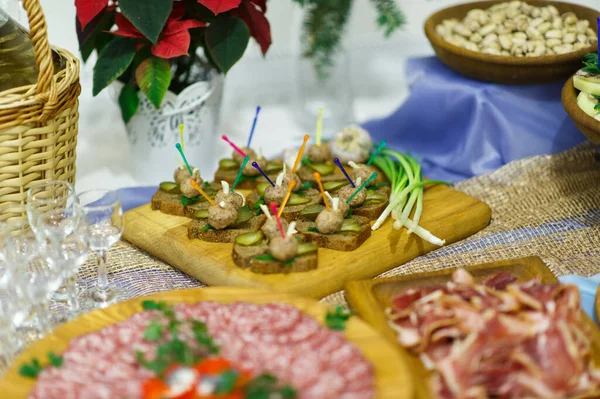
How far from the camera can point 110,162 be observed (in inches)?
106

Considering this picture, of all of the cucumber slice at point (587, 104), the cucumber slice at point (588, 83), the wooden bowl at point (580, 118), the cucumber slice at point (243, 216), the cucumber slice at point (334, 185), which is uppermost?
the cucumber slice at point (588, 83)

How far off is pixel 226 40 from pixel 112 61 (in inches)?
12.5

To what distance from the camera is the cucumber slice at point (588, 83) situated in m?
1.90

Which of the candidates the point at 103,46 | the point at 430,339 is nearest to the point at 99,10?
the point at 103,46

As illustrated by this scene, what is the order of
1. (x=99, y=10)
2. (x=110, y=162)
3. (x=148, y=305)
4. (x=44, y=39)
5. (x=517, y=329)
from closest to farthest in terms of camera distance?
(x=517, y=329) → (x=148, y=305) → (x=44, y=39) → (x=99, y=10) → (x=110, y=162)

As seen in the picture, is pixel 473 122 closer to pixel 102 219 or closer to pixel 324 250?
pixel 324 250

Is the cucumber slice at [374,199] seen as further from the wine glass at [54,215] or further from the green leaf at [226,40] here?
the wine glass at [54,215]

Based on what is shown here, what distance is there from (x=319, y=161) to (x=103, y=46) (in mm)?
700

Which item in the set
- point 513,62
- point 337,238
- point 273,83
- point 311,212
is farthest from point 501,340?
point 273,83

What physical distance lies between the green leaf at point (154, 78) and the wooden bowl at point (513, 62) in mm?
832

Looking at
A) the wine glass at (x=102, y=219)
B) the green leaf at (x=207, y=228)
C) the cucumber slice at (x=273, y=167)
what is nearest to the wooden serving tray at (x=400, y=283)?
the green leaf at (x=207, y=228)

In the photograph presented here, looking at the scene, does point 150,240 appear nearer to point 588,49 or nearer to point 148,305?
point 148,305

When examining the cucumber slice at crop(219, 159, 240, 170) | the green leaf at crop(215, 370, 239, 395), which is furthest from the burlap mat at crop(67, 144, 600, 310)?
the green leaf at crop(215, 370, 239, 395)

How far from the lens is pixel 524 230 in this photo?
2.06 meters
